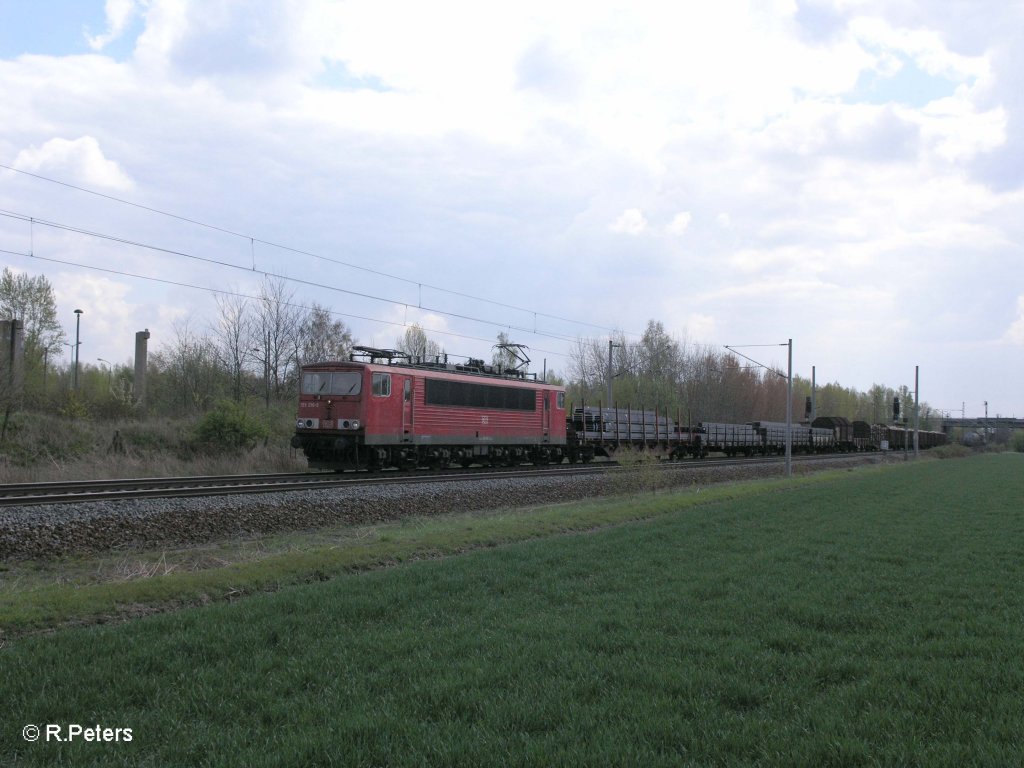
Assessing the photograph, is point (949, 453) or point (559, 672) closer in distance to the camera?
point (559, 672)

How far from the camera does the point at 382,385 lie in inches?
947

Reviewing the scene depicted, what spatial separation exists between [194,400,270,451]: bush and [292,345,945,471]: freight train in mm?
4351

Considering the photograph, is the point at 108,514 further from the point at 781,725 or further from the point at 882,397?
the point at 882,397

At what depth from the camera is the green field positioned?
420 centimetres

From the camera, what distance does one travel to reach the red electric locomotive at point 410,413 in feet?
78.0

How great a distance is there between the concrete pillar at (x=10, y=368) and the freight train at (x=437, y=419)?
368 inches

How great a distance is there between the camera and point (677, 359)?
80.2 metres

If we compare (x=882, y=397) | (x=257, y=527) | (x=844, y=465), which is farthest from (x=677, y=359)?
(x=882, y=397)

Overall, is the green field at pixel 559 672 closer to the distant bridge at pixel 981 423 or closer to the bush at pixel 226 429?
the bush at pixel 226 429

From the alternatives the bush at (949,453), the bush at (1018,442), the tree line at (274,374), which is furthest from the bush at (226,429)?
the bush at (1018,442)

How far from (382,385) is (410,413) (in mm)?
1604

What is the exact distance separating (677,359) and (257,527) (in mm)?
69428

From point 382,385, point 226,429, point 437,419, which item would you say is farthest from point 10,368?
point 437,419

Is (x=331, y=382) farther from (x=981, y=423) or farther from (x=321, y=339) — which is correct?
(x=981, y=423)
